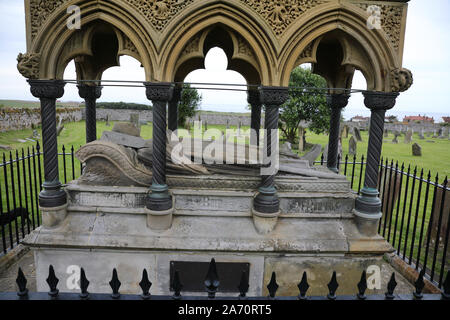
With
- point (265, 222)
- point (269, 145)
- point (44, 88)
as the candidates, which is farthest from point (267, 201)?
point (44, 88)

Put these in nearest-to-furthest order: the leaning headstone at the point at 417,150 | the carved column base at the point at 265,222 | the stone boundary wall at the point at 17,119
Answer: the carved column base at the point at 265,222 → the stone boundary wall at the point at 17,119 → the leaning headstone at the point at 417,150

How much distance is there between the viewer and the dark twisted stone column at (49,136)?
396 cm

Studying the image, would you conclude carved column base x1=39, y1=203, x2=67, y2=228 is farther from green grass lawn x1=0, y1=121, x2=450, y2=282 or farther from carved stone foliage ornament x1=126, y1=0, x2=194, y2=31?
carved stone foliage ornament x1=126, y1=0, x2=194, y2=31

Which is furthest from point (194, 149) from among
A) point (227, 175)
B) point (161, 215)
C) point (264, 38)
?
point (264, 38)

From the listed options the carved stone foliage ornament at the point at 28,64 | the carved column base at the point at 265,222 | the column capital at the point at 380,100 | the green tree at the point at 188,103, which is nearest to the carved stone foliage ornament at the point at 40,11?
the carved stone foliage ornament at the point at 28,64

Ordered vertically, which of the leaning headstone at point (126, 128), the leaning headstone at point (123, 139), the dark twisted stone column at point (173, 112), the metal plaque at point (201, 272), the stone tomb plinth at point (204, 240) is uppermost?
the dark twisted stone column at point (173, 112)

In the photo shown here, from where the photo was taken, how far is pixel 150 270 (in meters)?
4.08

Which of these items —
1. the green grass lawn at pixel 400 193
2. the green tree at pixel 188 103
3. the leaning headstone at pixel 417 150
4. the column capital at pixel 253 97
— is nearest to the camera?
the green grass lawn at pixel 400 193

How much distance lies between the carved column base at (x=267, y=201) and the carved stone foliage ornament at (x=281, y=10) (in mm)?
2006

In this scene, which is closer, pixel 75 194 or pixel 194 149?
pixel 75 194

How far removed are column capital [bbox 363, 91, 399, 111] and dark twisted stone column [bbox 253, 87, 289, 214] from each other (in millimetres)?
1107

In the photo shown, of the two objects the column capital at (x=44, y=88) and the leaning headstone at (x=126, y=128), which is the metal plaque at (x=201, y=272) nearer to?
the leaning headstone at (x=126, y=128)
